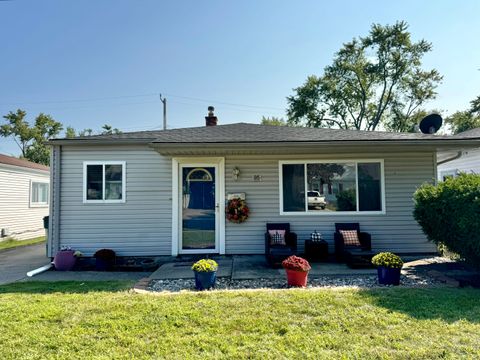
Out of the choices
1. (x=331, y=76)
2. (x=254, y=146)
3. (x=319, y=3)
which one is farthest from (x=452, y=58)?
(x=254, y=146)

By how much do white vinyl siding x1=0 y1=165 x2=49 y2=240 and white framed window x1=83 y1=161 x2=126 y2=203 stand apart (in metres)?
5.83

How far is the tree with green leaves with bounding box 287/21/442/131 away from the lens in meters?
24.1

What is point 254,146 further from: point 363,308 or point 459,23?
point 459,23

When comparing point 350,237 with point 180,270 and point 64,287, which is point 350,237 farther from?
point 64,287

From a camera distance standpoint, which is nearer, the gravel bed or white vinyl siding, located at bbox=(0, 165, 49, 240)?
the gravel bed

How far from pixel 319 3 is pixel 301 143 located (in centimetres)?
556

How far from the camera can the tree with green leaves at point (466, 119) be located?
24656 mm

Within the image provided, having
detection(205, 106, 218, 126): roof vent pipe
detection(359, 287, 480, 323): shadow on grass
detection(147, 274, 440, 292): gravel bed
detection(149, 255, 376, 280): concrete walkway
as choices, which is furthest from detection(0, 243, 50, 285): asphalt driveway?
detection(359, 287, 480, 323): shadow on grass

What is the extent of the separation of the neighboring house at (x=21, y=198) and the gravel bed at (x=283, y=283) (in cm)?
896

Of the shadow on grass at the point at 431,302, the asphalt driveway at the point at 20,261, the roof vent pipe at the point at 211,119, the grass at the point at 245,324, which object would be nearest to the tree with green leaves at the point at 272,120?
the roof vent pipe at the point at 211,119

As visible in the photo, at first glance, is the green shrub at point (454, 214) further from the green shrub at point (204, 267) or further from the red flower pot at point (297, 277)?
the green shrub at point (204, 267)

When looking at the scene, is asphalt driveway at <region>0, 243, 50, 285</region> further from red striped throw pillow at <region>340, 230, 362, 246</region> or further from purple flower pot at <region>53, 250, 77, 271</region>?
red striped throw pillow at <region>340, 230, 362, 246</region>

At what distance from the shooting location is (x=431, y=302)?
3.79m

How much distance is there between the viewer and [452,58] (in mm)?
14531
